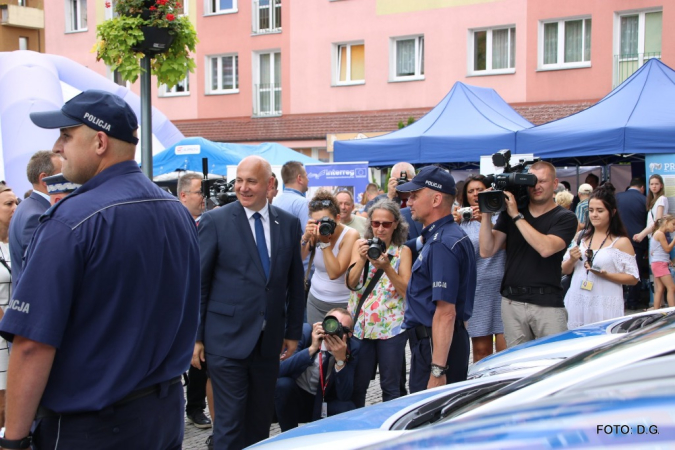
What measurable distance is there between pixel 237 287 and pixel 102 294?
1915 millimetres

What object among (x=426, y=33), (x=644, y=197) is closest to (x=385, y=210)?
(x=644, y=197)

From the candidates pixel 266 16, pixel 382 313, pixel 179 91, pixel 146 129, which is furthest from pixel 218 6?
pixel 382 313

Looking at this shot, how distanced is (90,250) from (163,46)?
5.54m

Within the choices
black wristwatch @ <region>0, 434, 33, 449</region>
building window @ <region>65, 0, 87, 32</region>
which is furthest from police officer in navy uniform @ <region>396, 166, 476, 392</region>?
building window @ <region>65, 0, 87, 32</region>

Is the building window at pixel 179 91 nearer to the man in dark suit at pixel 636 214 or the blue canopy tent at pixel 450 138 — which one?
the blue canopy tent at pixel 450 138

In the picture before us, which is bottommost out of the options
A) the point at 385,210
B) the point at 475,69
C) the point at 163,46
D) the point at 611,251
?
the point at 611,251

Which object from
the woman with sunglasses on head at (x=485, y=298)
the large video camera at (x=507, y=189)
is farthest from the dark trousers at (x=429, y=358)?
the woman with sunglasses on head at (x=485, y=298)

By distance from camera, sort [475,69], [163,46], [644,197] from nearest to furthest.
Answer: [163,46] → [644,197] → [475,69]

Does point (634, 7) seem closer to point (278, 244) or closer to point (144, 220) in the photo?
point (278, 244)

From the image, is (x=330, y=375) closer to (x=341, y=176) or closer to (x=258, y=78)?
(x=341, y=176)

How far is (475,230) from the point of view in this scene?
651 cm

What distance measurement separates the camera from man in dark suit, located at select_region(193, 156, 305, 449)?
454cm

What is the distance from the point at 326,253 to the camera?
6312 millimetres

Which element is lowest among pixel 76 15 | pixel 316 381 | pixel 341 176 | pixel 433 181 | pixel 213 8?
pixel 316 381
